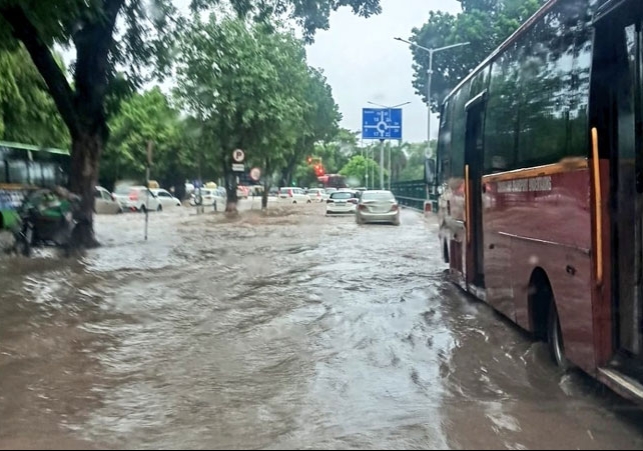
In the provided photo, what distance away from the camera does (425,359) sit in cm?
773

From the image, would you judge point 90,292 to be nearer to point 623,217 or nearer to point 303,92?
point 623,217

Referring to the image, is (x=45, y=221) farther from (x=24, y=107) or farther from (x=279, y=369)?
(x=279, y=369)

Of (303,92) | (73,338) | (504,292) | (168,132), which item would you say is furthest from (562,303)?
(168,132)

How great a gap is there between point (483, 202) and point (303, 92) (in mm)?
36504

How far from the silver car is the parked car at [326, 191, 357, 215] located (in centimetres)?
801

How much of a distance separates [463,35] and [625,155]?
69.2 feet

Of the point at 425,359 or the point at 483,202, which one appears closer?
the point at 425,359

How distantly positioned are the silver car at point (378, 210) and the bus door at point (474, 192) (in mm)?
19625

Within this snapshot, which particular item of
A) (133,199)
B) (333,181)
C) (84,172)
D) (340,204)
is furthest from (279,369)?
(333,181)

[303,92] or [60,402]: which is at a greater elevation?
[303,92]

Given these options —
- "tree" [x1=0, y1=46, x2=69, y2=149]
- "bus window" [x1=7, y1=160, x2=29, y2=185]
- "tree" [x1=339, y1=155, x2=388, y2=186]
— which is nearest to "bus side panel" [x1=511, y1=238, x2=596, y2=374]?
"tree" [x1=0, y1=46, x2=69, y2=149]

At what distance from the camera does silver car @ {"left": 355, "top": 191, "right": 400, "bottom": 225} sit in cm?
3066

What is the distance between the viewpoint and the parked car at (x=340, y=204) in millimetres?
39562

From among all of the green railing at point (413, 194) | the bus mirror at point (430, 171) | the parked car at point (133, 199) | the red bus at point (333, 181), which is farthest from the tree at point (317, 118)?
the bus mirror at point (430, 171)
